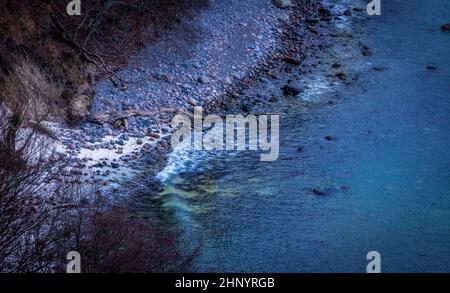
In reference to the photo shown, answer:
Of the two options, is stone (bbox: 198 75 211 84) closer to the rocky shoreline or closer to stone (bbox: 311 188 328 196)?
the rocky shoreline

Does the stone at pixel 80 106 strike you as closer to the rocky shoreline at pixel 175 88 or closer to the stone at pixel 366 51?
the rocky shoreline at pixel 175 88

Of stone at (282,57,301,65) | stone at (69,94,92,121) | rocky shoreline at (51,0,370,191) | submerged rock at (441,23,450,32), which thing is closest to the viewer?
rocky shoreline at (51,0,370,191)

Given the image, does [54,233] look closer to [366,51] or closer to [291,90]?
[291,90]

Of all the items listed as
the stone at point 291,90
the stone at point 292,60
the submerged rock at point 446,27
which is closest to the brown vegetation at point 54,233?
the stone at point 291,90

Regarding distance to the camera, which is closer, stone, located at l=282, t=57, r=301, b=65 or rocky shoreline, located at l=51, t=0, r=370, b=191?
rocky shoreline, located at l=51, t=0, r=370, b=191

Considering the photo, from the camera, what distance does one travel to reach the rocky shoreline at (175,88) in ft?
56.2

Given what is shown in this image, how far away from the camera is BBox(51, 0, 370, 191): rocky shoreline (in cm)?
1712

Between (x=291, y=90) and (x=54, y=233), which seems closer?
(x=54, y=233)

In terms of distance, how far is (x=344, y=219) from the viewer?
50.2 feet

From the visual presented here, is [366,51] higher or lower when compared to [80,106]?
higher

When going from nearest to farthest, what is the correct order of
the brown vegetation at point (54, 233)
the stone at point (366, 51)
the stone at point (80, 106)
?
the brown vegetation at point (54, 233) → the stone at point (80, 106) → the stone at point (366, 51)

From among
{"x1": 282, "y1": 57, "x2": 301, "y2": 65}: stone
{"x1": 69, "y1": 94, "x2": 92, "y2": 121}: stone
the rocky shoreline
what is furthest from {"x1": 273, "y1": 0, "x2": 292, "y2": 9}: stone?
{"x1": 69, "y1": 94, "x2": 92, "y2": 121}: stone

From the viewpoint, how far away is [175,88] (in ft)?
67.1

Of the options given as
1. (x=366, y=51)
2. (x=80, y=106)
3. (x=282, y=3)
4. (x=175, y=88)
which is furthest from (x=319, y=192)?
(x=282, y=3)
